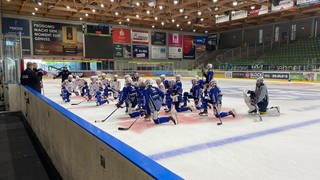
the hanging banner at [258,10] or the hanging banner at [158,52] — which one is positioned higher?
the hanging banner at [258,10]

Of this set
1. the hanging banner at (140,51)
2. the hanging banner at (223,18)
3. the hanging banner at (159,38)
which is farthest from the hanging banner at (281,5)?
the hanging banner at (159,38)

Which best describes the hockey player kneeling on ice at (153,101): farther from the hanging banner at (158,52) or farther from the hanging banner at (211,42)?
the hanging banner at (211,42)

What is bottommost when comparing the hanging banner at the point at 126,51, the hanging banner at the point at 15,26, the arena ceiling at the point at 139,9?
the hanging banner at the point at 126,51

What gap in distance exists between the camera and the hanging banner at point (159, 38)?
95.1ft

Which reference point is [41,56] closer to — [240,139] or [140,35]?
[140,35]

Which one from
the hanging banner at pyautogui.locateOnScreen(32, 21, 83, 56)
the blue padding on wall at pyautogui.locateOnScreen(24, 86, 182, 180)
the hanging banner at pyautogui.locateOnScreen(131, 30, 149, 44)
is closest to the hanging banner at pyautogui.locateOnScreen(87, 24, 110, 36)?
the hanging banner at pyautogui.locateOnScreen(32, 21, 83, 56)

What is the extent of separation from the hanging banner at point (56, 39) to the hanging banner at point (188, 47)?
42.8ft

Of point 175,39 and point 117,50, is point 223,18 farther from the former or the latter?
point 117,50

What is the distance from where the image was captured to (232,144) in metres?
3.31

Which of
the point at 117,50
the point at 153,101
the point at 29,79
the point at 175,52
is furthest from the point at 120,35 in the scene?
the point at 153,101

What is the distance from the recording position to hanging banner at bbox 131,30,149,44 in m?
27.6

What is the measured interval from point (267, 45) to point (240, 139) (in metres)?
26.3

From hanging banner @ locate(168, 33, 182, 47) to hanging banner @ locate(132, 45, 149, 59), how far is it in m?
3.45

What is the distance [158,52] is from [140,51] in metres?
2.45
